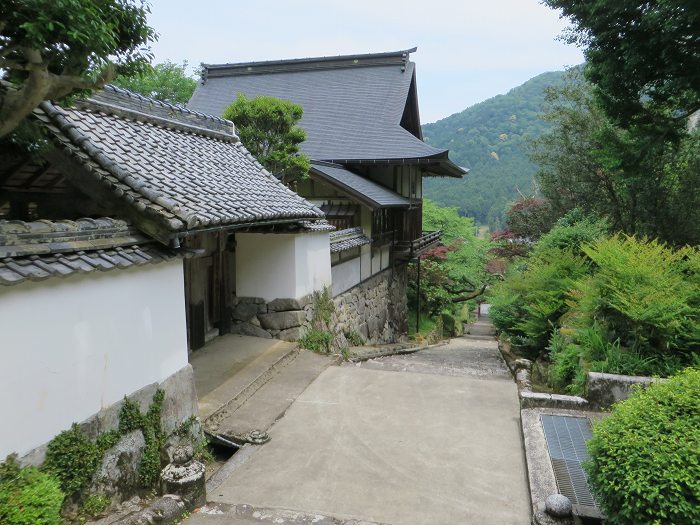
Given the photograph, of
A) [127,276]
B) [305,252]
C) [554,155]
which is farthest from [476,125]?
[127,276]

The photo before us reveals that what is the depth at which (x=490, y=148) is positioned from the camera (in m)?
76.3

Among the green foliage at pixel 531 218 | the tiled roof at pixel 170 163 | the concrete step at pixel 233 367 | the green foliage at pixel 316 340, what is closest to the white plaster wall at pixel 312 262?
the tiled roof at pixel 170 163

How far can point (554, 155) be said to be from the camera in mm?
23766

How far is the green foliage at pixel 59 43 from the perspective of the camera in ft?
12.3

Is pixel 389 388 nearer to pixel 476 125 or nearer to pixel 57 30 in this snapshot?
pixel 57 30

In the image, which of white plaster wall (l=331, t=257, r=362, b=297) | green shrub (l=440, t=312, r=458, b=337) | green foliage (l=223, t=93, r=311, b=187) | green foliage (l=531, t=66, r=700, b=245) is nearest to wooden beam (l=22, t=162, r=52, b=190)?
green foliage (l=223, t=93, r=311, b=187)

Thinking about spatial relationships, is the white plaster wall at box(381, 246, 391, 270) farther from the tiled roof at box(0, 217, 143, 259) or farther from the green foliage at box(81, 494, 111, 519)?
the green foliage at box(81, 494, 111, 519)

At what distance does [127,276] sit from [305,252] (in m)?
5.62

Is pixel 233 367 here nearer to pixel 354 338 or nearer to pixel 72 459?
pixel 72 459

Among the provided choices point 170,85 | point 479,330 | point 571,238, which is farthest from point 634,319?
point 170,85

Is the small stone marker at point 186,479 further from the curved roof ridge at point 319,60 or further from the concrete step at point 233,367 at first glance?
the curved roof ridge at point 319,60

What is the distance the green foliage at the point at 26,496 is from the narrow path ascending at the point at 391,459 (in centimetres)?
138

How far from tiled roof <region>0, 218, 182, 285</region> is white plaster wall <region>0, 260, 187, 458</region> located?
0.13 meters

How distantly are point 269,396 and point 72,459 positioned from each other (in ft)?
11.9
